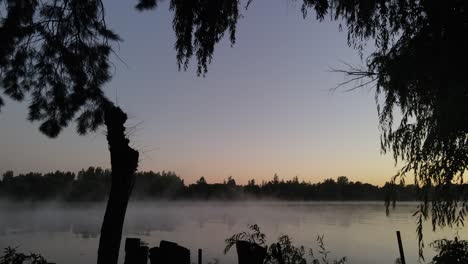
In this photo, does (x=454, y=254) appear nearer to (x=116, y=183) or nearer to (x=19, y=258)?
(x=116, y=183)

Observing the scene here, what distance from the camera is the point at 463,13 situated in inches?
137

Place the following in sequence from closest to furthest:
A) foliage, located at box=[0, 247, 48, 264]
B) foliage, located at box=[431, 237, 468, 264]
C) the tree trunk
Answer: the tree trunk, foliage, located at box=[0, 247, 48, 264], foliage, located at box=[431, 237, 468, 264]

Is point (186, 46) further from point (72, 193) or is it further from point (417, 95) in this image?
point (72, 193)

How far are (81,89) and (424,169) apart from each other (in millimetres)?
4792

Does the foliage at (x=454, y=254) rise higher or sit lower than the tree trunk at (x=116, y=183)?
lower

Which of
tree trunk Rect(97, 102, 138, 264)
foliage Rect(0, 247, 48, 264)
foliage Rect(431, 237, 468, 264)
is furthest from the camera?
foliage Rect(431, 237, 468, 264)

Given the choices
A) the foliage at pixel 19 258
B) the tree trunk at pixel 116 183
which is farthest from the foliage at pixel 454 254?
the foliage at pixel 19 258

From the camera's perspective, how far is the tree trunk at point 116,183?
4578 millimetres

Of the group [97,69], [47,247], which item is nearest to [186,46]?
[97,69]

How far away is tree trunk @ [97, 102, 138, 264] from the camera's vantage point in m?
4.58

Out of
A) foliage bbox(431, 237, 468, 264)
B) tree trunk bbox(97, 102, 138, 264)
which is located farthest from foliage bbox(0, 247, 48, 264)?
foliage bbox(431, 237, 468, 264)

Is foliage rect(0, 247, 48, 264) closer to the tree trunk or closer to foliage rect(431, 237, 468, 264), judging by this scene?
the tree trunk

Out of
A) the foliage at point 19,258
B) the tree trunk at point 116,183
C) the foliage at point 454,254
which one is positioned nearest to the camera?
the tree trunk at point 116,183

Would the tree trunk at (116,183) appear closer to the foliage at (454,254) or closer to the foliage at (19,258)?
the foliage at (19,258)
